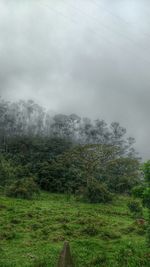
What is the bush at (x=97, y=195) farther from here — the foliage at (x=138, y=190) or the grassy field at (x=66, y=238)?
the foliage at (x=138, y=190)

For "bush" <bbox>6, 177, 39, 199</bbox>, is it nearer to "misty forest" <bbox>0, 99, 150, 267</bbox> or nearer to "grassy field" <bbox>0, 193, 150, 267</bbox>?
"misty forest" <bbox>0, 99, 150, 267</bbox>

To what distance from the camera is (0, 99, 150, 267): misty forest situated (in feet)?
43.8

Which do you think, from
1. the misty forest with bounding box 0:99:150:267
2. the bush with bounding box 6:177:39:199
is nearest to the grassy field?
the misty forest with bounding box 0:99:150:267

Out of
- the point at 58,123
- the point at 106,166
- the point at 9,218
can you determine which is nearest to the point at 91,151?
the point at 106,166

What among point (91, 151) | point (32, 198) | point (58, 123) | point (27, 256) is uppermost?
point (58, 123)

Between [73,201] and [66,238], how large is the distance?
19.8m

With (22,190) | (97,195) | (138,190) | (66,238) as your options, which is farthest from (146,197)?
(97,195)

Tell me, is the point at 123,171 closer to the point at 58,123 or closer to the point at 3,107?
the point at 58,123

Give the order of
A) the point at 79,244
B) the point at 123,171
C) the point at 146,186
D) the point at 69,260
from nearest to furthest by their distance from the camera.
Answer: the point at 69,260 → the point at 146,186 → the point at 79,244 → the point at 123,171

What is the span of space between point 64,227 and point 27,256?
5.76 m

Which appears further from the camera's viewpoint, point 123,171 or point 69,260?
point 123,171

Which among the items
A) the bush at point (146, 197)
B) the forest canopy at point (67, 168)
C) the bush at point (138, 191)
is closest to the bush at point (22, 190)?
the forest canopy at point (67, 168)

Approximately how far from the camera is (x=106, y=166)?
49.9m

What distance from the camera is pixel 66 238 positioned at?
16688mm
